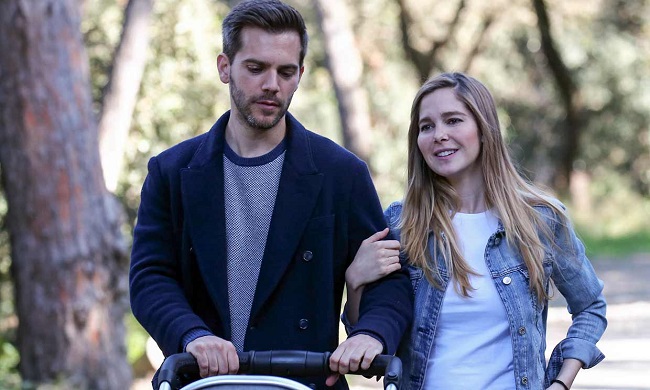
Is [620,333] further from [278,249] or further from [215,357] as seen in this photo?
[215,357]

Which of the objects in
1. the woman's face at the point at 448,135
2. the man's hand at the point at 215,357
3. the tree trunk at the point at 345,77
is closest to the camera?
the man's hand at the point at 215,357

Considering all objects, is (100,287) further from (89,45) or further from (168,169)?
(89,45)

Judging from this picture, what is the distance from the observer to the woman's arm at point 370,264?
3.87 m

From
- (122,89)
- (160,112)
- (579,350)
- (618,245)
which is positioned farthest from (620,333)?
(618,245)

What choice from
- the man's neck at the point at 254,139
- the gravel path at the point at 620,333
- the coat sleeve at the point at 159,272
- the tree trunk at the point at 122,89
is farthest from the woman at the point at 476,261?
the tree trunk at the point at 122,89

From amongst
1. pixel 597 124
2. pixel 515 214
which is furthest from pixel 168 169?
pixel 597 124

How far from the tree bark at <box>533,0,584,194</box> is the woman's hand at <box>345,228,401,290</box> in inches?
855

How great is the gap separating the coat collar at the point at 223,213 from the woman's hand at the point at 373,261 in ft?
0.68

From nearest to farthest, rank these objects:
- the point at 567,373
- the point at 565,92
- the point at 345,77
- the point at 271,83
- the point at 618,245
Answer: the point at 271,83 < the point at 567,373 < the point at 345,77 < the point at 618,245 < the point at 565,92

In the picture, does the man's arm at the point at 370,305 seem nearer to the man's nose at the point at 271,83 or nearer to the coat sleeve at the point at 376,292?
the coat sleeve at the point at 376,292

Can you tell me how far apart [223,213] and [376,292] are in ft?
1.84

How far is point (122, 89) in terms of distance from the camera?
1345 cm

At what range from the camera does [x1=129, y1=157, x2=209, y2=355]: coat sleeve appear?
376 centimetres

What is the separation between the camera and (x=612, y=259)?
21.8 meters
